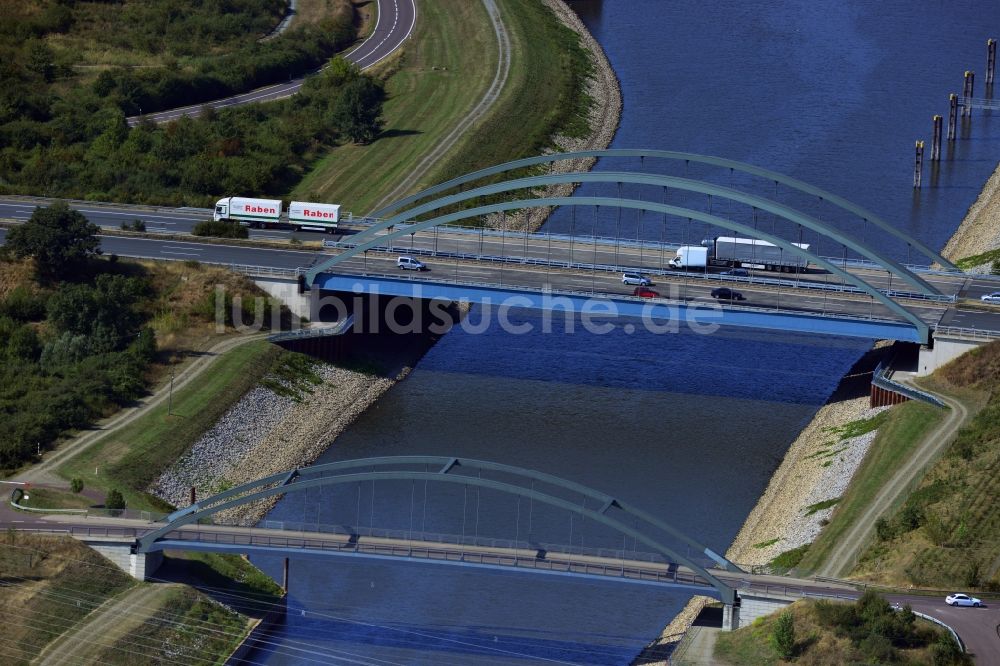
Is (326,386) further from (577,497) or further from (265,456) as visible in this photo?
(577,497)

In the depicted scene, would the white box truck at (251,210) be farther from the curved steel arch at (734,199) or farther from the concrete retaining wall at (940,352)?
the concrete retaining wall at (940,352)

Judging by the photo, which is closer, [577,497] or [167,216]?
[577,497]

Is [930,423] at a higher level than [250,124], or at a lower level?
lower

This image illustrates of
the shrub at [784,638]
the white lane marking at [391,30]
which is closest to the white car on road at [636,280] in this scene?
the shrub at [784,638]

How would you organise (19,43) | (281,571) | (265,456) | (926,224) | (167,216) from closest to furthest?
(281,571), (265,456), (167,216), (926,224), (19,43)

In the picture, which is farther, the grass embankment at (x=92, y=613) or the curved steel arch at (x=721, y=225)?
the curved steel arch at (x=721, y=225)

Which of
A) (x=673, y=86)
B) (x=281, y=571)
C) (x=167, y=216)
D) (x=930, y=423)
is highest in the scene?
(x=673, y=86)

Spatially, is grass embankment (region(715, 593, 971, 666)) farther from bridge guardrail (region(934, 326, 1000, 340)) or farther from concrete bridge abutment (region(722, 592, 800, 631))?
bridge guardrail (region(934, 326, 1000, 340))

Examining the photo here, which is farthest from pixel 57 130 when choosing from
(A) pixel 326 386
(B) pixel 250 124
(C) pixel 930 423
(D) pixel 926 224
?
(C) pixel 930 423
